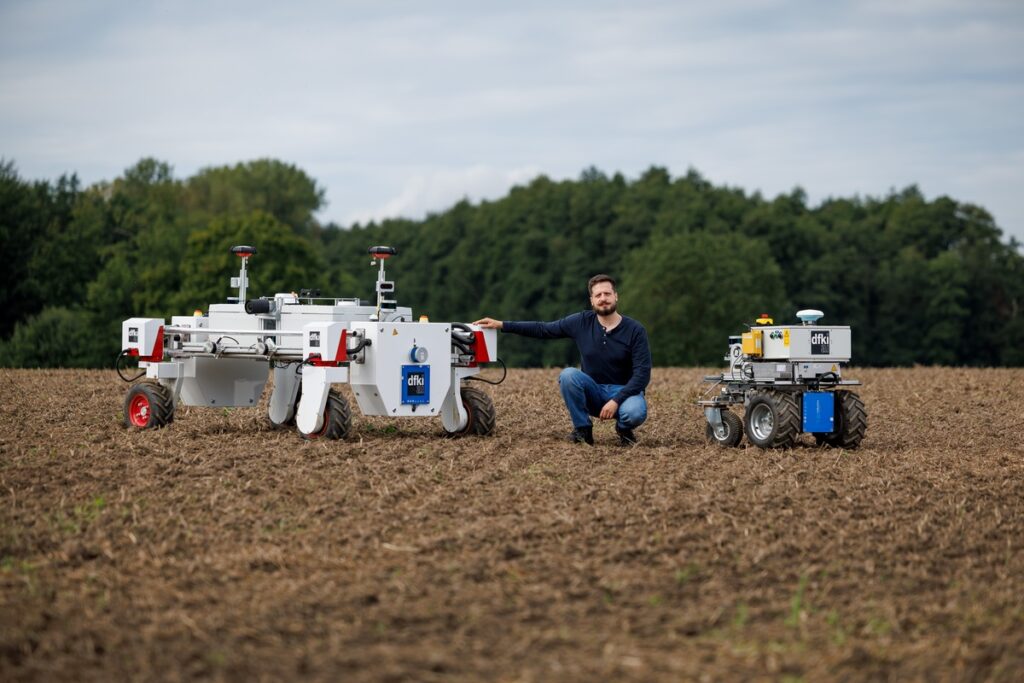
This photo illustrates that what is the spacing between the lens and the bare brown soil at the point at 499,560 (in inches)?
235

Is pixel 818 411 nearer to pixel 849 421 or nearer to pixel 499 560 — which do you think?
pixel 849 421

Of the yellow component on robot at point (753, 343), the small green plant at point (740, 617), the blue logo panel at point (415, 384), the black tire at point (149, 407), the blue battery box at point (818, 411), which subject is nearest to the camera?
the small green plant at point (740, 617)

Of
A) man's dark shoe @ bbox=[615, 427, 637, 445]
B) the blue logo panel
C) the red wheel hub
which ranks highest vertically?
the blue logo panel

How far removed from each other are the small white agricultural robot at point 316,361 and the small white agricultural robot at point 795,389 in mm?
2502

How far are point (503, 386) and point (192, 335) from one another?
7266 mm

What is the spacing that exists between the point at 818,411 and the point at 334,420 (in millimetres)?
4518

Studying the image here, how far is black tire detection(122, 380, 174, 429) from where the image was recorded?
13586 mm

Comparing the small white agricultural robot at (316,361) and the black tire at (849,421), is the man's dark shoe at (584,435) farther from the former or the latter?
the black tire at (849,421)

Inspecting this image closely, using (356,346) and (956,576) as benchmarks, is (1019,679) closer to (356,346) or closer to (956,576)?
(956,576)

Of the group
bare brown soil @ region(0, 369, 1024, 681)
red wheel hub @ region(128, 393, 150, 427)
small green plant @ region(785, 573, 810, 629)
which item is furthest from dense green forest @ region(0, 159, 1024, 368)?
small green plant @ region(785, 573, 810, 629)

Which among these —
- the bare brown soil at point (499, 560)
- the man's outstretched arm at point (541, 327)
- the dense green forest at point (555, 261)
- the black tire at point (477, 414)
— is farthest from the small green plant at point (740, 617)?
the dense green forest at point (555, 261)

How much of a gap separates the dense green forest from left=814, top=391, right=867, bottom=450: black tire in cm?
3797

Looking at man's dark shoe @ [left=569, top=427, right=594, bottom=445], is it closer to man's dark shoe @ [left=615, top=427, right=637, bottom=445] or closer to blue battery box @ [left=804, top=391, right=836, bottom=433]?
man's dark shoe @ [left=615, top=427, right=637, bottom=445]

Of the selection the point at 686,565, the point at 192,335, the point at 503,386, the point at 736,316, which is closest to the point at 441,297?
the point at 736,316
